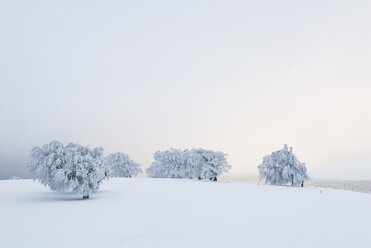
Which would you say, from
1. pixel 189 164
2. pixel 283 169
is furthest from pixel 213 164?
pixel 283 169

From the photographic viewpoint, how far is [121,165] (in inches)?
2928

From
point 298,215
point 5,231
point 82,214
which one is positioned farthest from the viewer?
point 298,215

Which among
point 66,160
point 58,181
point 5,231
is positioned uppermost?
point 66,160

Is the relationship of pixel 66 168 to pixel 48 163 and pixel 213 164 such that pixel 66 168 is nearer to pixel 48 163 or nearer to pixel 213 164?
pixel 48 163

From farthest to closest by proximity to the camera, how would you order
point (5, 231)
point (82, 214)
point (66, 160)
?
point (66, 160) < point (82, 214) < point (5, 231)

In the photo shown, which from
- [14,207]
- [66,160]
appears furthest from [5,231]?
[66,160]

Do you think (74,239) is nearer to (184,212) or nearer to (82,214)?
(82,214)

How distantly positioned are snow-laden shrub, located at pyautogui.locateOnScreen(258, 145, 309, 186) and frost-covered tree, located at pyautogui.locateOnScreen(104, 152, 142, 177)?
38140 millimetres

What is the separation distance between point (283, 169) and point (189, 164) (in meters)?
27.6

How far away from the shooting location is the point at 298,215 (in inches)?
806

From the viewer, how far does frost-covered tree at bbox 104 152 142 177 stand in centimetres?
7381

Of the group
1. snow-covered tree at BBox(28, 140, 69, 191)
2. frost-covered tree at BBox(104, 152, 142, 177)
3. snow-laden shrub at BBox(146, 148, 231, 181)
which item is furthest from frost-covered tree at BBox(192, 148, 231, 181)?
snow-covered tree at BBox(28, 140, 69, 191)

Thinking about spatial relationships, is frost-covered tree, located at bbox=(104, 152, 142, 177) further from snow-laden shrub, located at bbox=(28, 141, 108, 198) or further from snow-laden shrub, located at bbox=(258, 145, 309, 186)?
snow-laden shrub, located at bbox=(28, 141, 108, 198)

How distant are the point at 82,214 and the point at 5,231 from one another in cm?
509
